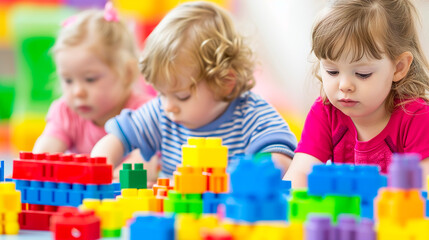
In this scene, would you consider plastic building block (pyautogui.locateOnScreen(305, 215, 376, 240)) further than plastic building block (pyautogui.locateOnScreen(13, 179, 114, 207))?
No

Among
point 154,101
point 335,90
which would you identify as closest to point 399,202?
point 335,90

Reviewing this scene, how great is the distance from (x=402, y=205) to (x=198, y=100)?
925mm

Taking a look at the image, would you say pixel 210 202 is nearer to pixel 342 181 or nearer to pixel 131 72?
pixel 342 181

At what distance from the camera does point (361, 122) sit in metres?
1.32

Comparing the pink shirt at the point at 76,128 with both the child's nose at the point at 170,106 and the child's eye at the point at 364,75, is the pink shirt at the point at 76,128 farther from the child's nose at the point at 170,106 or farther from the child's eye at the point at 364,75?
the child's eye at the point at 364,75

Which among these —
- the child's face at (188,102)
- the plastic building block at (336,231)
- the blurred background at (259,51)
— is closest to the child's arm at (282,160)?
the child's face at (188,102)

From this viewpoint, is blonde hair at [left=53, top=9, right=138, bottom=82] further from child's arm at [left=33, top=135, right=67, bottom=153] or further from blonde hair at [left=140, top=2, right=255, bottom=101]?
blonde hair at [left=140, top=2, right=255, bottom=101]

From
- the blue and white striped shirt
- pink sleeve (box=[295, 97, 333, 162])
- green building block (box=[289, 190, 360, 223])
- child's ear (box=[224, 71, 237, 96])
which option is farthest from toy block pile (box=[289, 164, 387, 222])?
child's ear (box=[224, 71, 237, 96])

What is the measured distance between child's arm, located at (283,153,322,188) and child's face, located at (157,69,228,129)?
28cm

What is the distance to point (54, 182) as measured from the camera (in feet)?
3.04

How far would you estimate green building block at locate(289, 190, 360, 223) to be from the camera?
703mm

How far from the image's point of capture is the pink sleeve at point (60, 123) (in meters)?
1.97

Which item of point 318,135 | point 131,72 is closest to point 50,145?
point 131,72

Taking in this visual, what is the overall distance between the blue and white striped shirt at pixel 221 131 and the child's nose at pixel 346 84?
12.1 inches
